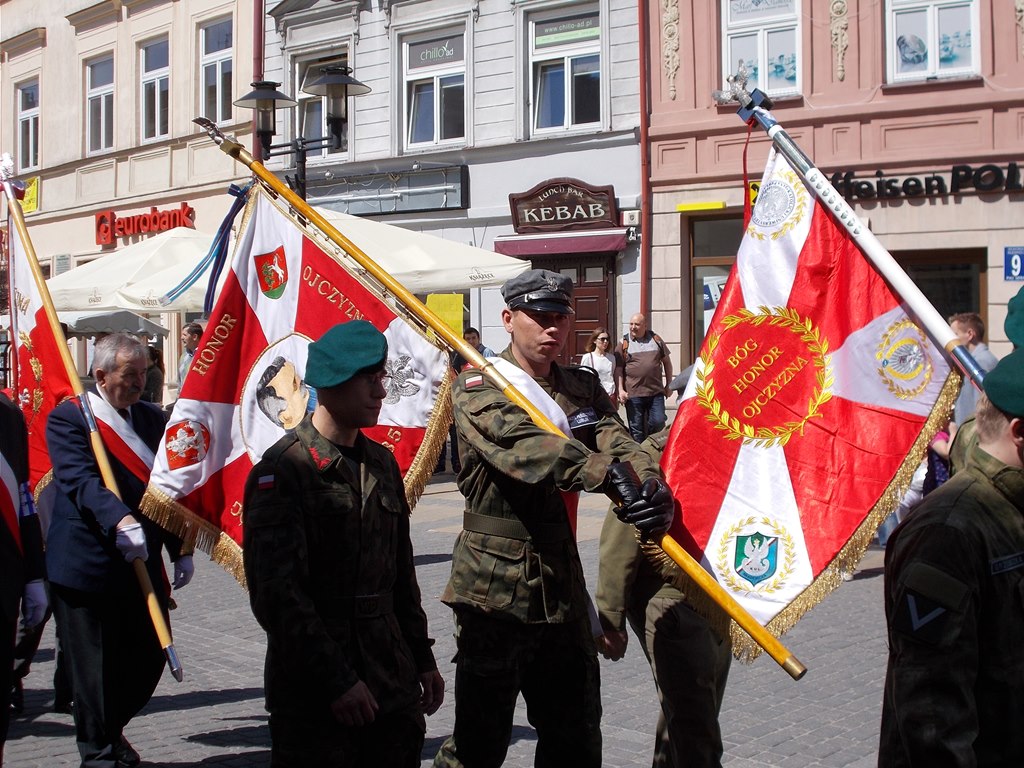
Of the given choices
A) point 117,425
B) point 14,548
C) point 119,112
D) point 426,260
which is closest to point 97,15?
point 119,112

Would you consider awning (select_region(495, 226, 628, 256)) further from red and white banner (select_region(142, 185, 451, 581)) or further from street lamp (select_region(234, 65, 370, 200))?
red and white banner (select_region(142, 185, 451, 581))

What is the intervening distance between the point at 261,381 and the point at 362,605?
1850 mm

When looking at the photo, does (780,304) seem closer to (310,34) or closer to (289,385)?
(289,385)

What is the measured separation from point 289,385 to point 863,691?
3.29m

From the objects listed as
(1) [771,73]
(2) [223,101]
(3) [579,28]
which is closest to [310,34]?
(2) [223,101]

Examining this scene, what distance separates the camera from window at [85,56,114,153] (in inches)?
1083

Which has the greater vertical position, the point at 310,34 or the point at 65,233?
the point at 310,34

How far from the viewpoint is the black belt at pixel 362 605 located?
11.6ft

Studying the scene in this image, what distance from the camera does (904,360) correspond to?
4.18 metres

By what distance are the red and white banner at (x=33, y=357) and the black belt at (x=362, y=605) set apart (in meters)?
2.79

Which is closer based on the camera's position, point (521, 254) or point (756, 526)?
point (756, 526)

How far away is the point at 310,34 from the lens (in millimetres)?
22906

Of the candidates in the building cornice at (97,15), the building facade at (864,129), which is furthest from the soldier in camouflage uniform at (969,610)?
the building cornice at (97,15)

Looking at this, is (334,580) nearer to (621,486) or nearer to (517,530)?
(517,530)
